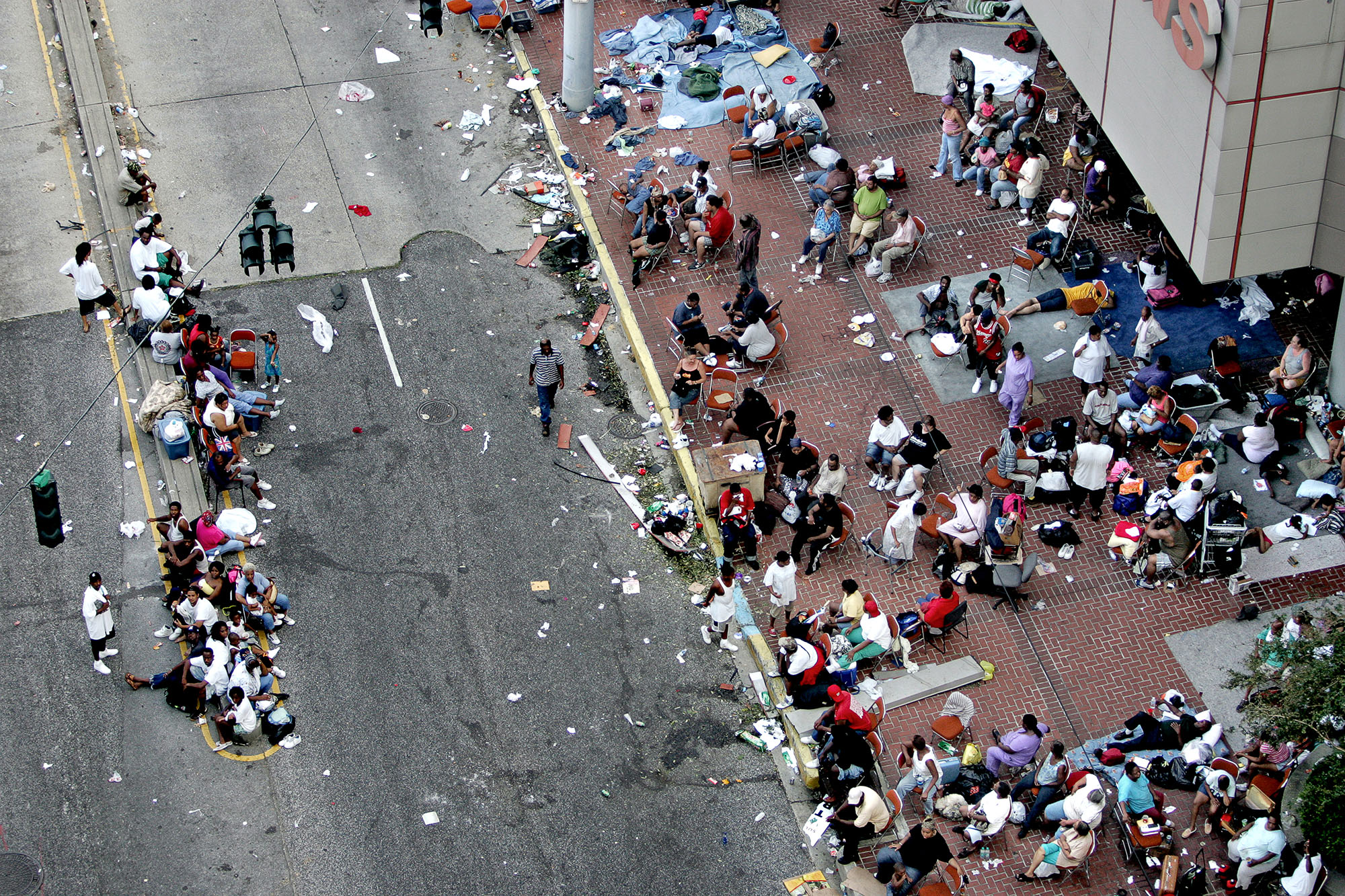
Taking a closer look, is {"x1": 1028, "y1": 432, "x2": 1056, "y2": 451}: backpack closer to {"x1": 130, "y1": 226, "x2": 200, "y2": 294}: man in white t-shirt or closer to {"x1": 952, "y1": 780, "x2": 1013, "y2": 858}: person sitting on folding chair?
{"x1": 952, "y1": 780, "x2": 1013, "y2": 858}: person sitting on folding chair

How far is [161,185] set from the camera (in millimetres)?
22609

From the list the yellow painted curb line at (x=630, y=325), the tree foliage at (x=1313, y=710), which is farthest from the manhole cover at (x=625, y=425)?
the tree foliage at (x=1313, y=710)

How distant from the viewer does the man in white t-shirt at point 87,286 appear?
1964 centimetres

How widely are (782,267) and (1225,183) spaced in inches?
267

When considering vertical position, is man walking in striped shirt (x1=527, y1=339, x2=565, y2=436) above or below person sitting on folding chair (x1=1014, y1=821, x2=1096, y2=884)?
above

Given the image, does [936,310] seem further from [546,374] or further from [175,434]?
[175,434]

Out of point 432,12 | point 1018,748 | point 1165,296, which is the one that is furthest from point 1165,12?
point 432,12

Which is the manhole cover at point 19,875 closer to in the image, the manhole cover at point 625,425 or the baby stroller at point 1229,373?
the manhole cover at point 625,425

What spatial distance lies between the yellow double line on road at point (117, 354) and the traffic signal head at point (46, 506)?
12.0ft

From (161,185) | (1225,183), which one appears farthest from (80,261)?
(1225,183)

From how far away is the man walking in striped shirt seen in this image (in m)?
18.6

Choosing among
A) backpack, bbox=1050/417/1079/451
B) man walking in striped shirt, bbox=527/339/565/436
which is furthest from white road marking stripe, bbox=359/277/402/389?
backpack, bbox=1050/417/1079/451

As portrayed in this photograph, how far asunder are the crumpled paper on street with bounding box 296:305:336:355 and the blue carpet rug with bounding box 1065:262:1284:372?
1103cm

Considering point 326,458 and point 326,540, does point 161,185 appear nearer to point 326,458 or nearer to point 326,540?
point 326,458
